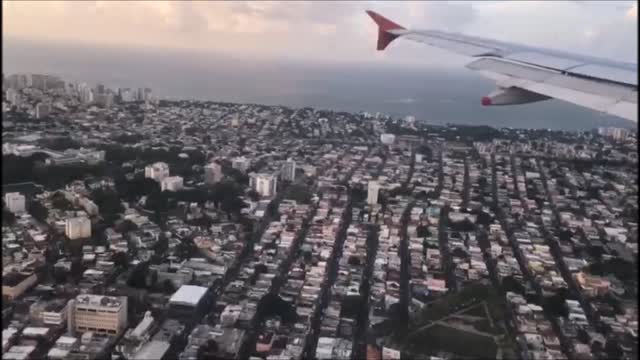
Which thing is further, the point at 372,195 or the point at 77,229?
the point at 372,195

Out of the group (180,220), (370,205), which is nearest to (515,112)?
(370,205)

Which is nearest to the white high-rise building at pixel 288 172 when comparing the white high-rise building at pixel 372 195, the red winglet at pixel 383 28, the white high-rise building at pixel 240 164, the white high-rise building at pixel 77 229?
the white high-rise building at pixel 240 164

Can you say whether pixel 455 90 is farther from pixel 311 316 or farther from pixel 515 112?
pixel 311 316

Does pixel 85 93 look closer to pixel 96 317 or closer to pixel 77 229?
pixel 77 229

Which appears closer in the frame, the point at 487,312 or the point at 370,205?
the point at 487,312

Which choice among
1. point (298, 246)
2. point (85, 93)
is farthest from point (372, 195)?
point (85, 93)

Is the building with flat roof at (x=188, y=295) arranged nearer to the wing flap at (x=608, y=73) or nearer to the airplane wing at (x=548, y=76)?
the airplane wing at (x=548, y=76)

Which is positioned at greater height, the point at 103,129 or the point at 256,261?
the point at 103,129
